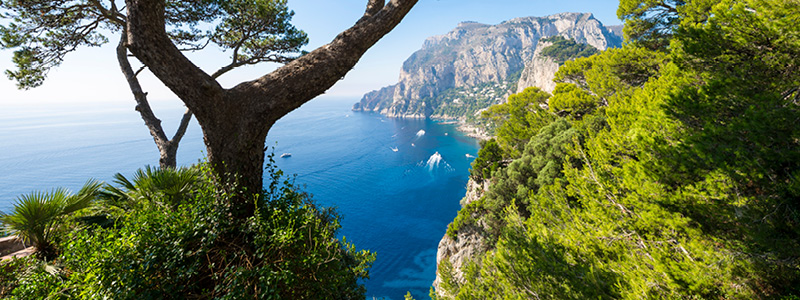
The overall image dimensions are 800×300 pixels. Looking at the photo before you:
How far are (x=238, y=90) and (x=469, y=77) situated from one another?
172m

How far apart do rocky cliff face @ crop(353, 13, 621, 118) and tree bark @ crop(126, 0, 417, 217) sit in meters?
117

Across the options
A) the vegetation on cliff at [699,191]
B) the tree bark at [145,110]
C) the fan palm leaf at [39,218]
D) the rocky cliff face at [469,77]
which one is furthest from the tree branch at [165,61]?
the rocky cliff face at [469,77]

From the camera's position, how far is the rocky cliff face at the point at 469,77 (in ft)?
441

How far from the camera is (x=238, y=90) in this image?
8.48 feet

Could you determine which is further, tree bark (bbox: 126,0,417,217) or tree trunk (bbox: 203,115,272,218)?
tree trunk (bbox: 203,115,272,218)

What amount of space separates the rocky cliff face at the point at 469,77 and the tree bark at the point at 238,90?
117 m

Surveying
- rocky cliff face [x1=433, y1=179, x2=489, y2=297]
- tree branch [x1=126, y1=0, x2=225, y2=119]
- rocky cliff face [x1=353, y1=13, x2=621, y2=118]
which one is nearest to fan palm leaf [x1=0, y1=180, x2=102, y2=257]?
tree branch [x1=126, y1=0, x2=225, y2=119]

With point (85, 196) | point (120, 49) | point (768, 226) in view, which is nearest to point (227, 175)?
point (85, 196)

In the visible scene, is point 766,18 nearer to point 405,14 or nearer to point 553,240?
point 553,240

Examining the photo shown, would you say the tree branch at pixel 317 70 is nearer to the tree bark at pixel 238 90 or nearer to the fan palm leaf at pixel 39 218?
the tree bark at pixel 238 90

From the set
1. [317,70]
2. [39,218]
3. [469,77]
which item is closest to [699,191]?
[317,70]

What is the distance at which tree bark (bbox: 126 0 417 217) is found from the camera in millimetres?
2229

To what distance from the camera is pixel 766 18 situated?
13.2ft

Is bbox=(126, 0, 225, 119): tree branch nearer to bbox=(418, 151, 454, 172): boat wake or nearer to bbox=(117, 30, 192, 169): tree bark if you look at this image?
bbox=(117, 30, 192, 169): tree bark
